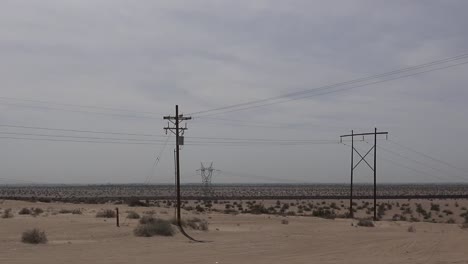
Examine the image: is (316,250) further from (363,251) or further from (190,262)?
(190,262)

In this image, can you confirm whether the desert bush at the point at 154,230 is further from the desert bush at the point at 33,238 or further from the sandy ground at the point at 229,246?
the desert bush at the point at 33,238

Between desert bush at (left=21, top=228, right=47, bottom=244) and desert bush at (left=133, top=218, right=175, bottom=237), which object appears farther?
desert bush at (left=133, top=218, right=175, bottom=237)

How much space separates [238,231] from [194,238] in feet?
22.5

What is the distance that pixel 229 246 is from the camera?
3334cm

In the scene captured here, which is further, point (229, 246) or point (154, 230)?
point (154, 230)

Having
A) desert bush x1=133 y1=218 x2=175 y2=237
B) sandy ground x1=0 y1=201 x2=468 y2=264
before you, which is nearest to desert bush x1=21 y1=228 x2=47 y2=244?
sandy ground x1=0 y1=201 x2=468 y2=264

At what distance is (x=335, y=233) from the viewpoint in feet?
146

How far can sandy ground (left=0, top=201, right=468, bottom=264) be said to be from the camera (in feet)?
88.1

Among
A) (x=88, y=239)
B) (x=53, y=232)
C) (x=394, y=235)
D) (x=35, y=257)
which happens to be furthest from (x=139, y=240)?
(x=394, y=235)

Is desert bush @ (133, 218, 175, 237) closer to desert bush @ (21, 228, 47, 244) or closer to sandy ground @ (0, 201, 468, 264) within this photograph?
sandy ground @ (0, 201, 468, 264)

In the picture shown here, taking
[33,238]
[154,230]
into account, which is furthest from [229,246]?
[33,238]

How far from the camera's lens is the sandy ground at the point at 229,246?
26859 millimetres

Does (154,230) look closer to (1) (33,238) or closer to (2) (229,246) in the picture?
(2) (229,246)

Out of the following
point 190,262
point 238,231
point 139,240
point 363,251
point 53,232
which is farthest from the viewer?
point 238,231
